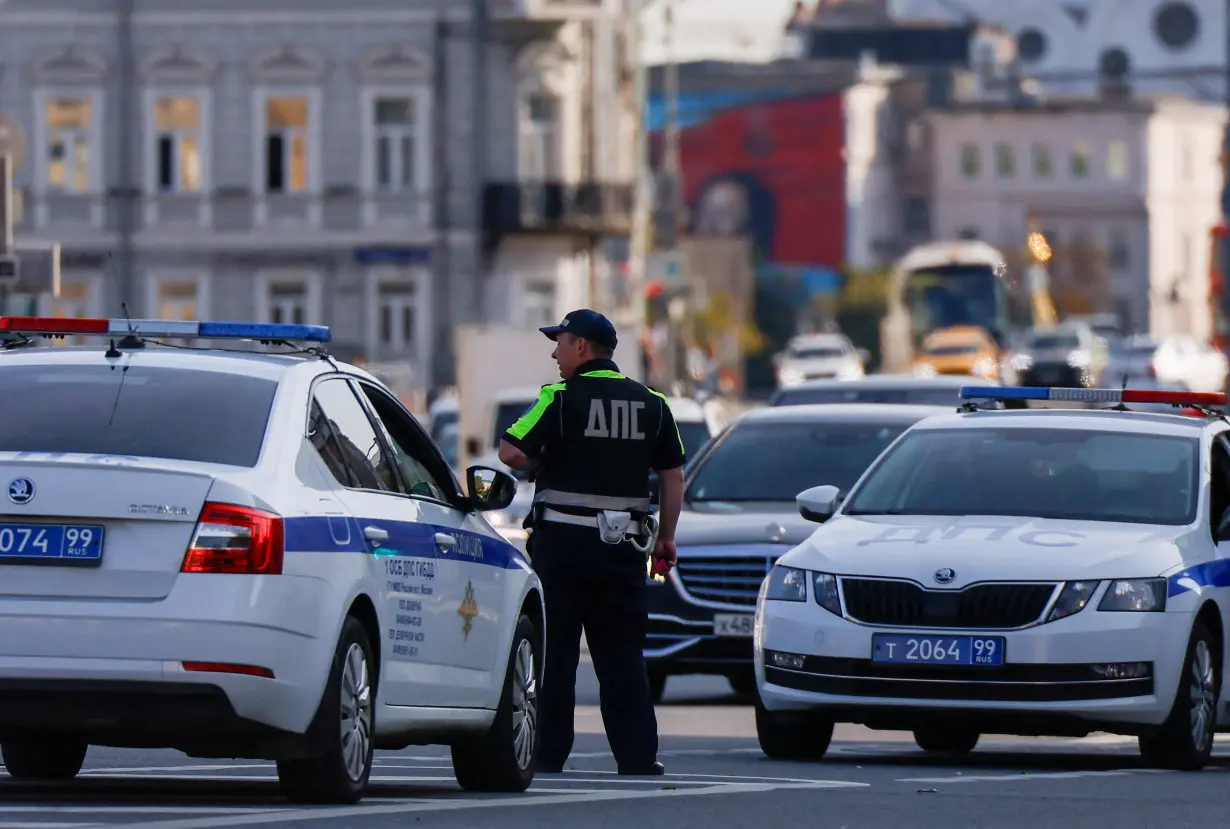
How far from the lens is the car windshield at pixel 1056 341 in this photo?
81.6 metres

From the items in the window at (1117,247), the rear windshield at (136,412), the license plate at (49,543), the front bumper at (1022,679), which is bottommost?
the front bumper at (1022,679)

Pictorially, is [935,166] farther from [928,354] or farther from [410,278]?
[410,278]

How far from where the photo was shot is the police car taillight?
30.4ft

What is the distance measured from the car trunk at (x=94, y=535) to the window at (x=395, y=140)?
179 feet

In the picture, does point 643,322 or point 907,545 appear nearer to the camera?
point 907,545

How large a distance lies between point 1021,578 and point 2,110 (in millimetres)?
53165

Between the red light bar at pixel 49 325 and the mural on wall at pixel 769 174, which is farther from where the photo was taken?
the mural on wall at pixel 769 174

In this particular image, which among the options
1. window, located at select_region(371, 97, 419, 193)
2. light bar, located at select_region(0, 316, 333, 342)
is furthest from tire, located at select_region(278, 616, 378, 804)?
window, located at select_region(371, 97, 419, 193)

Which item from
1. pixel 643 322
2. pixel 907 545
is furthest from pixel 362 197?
pixel 907 545

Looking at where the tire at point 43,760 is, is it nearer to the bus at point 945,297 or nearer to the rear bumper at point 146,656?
the rear bumper at point 146,656

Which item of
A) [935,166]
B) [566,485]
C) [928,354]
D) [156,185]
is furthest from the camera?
[935,166]

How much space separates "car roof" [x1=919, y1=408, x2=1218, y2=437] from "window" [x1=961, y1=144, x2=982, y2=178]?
458 ft

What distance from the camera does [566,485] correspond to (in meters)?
12.1

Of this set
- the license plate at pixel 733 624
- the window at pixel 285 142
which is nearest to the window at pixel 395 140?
the window at pixel 285 142
